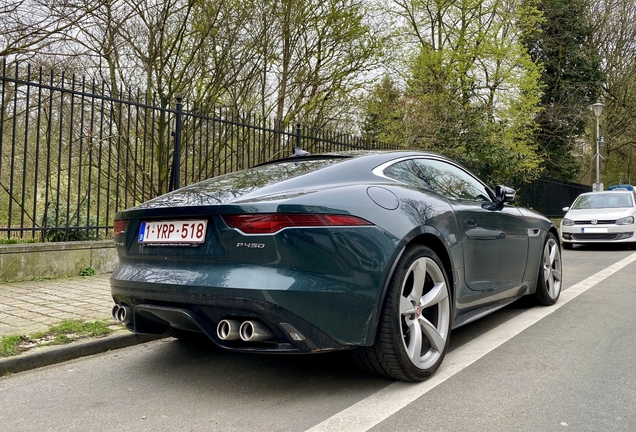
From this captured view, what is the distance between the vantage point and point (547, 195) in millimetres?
21828

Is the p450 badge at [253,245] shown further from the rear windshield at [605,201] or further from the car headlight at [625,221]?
the rear windshield at [605,201]

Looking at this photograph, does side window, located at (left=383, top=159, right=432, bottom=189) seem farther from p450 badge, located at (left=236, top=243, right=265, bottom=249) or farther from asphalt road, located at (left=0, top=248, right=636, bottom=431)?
asphalt road, located at (left=0, top=248, right=636, bottom=431)

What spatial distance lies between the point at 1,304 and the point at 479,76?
52.3ft

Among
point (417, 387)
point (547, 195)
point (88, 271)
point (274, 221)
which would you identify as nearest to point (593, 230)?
point (547, 195)

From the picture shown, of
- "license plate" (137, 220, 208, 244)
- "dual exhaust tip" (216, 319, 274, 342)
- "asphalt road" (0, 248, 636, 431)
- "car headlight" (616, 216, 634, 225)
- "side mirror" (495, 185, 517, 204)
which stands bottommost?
"asphalt road" (0, 248, 636, 431)

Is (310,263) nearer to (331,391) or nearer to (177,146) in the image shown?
(331,391)

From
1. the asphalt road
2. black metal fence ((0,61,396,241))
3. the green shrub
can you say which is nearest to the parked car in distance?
the asphalt road

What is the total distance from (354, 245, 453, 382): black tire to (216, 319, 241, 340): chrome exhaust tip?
681 mm

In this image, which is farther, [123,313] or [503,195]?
[503,195]

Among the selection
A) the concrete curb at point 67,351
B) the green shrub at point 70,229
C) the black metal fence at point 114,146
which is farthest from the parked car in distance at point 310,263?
the black metal fence at point 114,146

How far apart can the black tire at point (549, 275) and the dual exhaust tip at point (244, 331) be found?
334cm

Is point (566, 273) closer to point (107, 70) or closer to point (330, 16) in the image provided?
point (330, 16)

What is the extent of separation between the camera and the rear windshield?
12.9 meters

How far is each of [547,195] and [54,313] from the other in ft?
69.5
